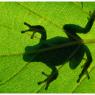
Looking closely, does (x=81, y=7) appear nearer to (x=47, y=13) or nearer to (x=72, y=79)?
(x=47, y=13)

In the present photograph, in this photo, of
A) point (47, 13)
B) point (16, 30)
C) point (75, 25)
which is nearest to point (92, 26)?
point (75, 25)

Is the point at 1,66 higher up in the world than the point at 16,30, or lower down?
lower down

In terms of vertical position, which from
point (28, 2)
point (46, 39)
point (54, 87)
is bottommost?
point (54, 87)
